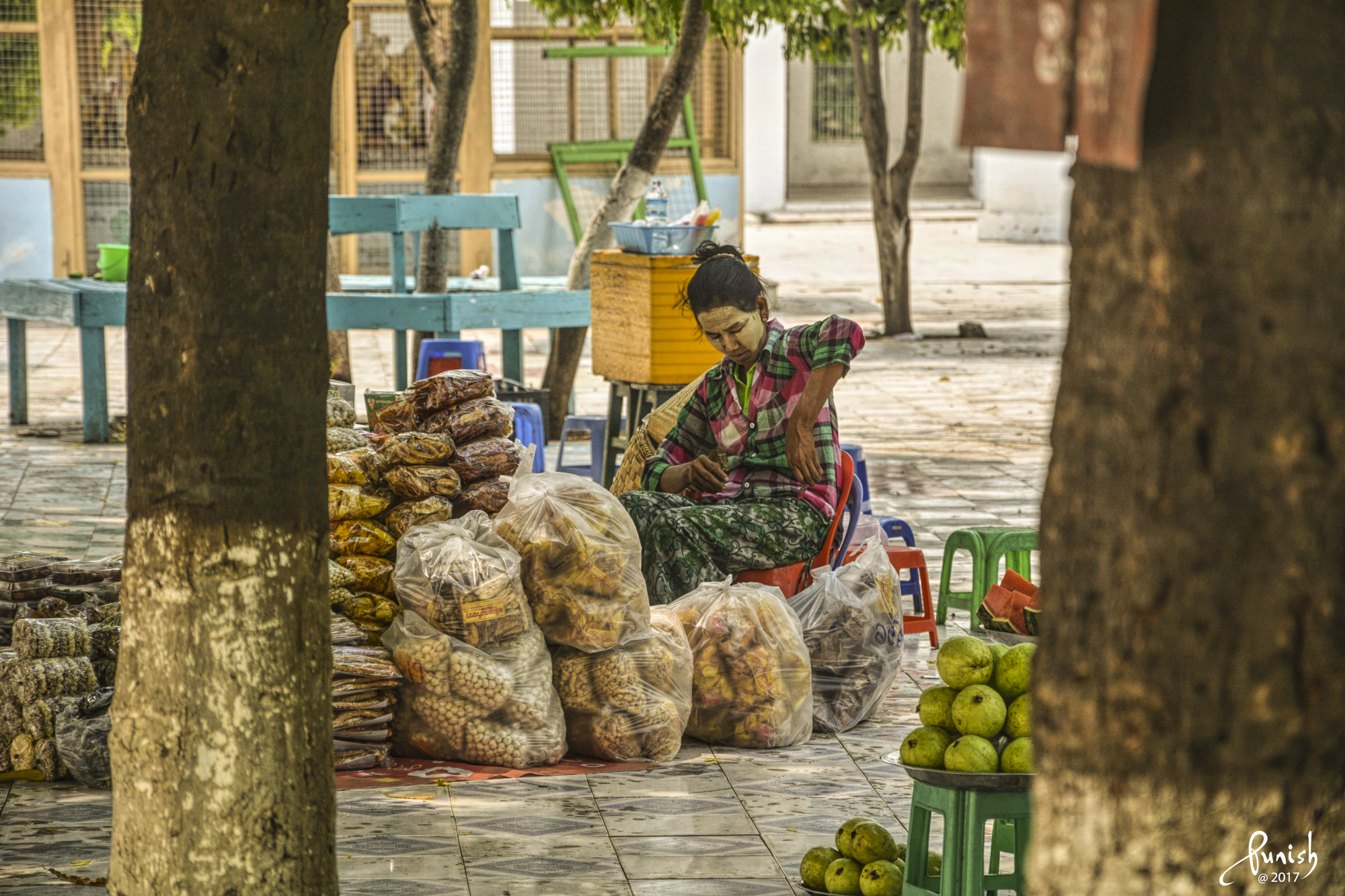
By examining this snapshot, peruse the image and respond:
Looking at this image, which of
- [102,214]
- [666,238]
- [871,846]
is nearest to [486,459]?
[871,846]

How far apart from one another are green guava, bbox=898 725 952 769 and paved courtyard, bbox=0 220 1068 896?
26.7 inches

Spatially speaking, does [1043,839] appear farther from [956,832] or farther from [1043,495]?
[956,832]

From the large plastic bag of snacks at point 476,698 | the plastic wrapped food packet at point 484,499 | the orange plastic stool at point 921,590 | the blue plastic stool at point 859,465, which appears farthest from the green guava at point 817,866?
the blue plastic stool at point 859,465

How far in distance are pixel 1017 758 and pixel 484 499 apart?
7.64 feet

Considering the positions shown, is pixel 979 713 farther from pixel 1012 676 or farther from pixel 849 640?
pixel 849 640

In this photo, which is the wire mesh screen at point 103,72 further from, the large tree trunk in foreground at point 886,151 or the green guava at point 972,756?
the green guava at point 972,756

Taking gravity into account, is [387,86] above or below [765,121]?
below

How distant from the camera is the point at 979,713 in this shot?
314cm

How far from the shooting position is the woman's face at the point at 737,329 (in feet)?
17.0

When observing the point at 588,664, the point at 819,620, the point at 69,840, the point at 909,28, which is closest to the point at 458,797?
the point at 588,664

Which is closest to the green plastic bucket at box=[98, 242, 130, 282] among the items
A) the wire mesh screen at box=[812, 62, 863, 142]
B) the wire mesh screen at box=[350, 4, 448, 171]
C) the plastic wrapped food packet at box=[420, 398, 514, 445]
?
the wire mesh screen at box=[350, 4, 448, 171]

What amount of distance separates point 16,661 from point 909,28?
35.1ft

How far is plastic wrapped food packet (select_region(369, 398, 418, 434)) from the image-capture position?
17.0 feet

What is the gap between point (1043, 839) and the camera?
164 cm
